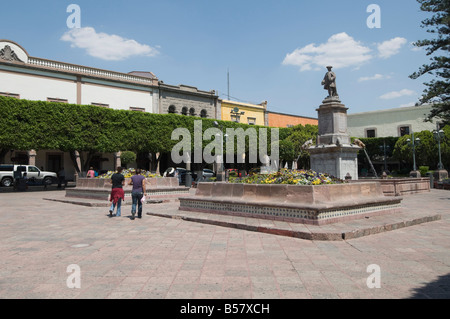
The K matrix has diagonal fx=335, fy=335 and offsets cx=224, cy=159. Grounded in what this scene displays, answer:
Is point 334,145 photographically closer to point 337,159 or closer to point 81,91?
point 337,159

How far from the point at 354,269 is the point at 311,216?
2898 mm

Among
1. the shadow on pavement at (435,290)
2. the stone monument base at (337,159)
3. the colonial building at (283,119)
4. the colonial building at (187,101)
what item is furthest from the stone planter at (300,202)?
the colonial building at (283,119)

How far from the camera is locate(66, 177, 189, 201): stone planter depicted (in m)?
15.1

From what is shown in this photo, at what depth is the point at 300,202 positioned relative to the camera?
8.02 m

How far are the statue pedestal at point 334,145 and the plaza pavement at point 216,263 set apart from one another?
724 cm

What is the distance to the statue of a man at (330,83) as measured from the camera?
16125mm

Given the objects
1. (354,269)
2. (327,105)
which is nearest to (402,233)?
(354,269)

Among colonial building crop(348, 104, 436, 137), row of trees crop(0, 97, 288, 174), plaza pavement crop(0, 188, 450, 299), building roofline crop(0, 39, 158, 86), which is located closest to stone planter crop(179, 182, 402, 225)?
plaza pavement crop(0, 188, 450, 299)

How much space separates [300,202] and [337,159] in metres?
8.14

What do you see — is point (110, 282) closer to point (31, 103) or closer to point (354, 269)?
point (354, 269)

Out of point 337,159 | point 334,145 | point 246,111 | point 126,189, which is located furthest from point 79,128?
point 246,111

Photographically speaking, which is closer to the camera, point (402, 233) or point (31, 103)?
point (402, 233)

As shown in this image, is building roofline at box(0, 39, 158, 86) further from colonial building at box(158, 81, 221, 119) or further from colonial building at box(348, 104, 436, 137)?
colonial building at box(348, 104, 436, 137)
